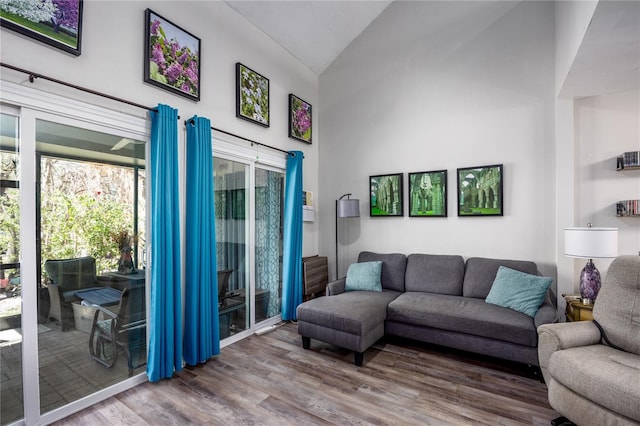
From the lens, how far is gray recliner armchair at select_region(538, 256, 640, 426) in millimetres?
1657

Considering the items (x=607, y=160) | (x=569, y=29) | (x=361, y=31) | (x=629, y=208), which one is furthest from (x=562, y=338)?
(x=361, y=31)

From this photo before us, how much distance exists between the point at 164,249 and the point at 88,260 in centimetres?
51

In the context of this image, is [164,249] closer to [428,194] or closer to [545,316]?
[428,194]

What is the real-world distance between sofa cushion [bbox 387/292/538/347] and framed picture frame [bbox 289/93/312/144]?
254 cm

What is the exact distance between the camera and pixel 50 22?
1990 mm

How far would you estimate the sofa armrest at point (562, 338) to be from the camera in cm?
206

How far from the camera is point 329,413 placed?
2131 millimetres

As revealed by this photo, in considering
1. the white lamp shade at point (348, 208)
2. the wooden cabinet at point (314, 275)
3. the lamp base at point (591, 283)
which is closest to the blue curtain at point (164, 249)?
the wooden cabinet at point (314, 275)

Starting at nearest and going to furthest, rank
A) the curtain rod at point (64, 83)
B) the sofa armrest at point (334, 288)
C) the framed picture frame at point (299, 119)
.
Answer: the curtain rod at point (64, 83), the sofa armrest at point (334, 288), the framed picture frame at point (299, 119)

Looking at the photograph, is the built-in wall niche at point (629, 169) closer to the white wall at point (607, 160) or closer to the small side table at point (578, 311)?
the white wall at point (607, 160)

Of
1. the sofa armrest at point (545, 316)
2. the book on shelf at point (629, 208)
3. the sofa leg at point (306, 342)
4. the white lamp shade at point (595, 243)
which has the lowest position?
the sofa leg at point (306, 342)

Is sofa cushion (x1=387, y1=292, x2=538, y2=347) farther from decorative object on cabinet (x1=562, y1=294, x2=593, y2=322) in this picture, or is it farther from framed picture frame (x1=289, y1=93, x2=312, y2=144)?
framed picture frame (x1=289, y1=93, x2=312, y2=144)

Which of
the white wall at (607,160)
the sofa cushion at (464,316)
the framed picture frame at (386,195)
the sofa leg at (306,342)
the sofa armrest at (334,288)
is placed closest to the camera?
the sofa cushion at (464,316)

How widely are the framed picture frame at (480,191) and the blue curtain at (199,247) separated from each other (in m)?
2.85
